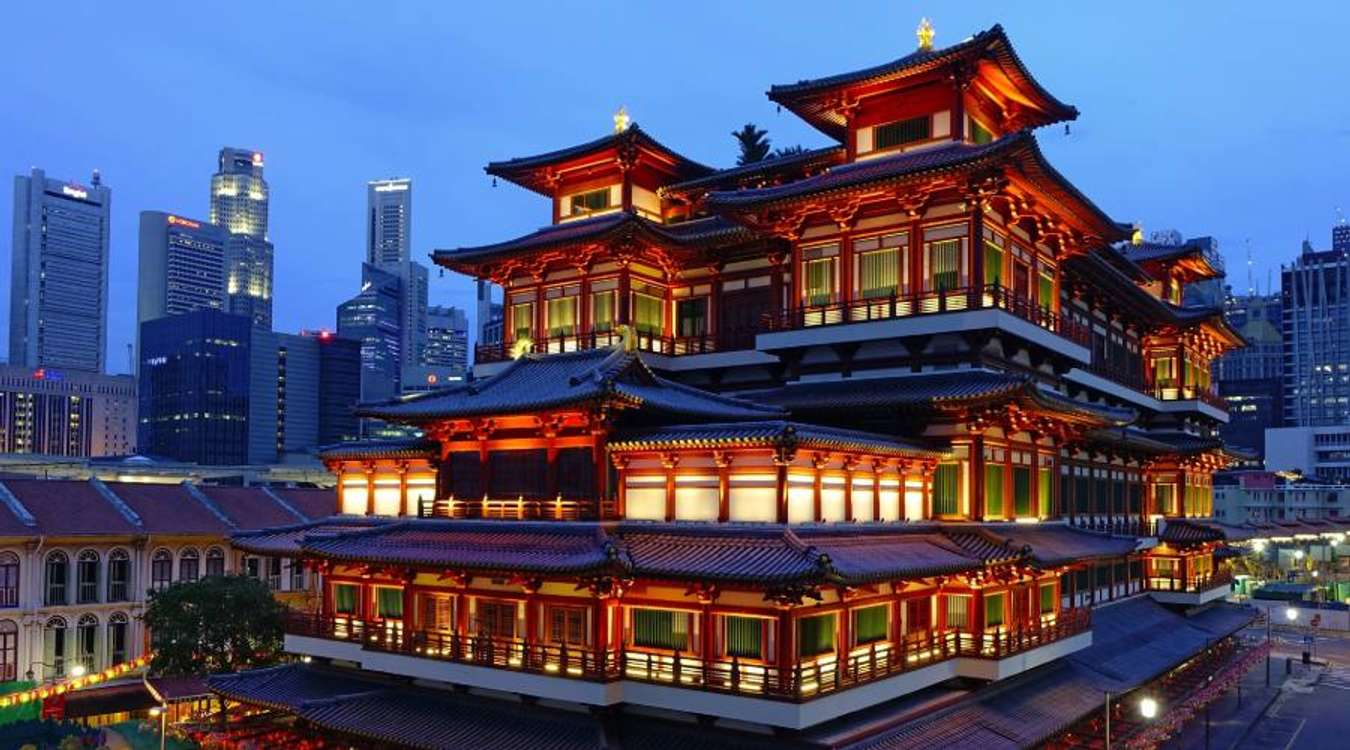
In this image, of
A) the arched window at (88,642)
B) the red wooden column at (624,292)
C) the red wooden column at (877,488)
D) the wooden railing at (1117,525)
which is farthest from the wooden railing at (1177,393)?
the arched window at (88,642)

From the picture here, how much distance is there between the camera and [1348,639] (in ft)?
278

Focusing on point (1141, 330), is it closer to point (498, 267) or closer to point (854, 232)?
point (854, 232)

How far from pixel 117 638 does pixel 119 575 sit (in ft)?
11.5

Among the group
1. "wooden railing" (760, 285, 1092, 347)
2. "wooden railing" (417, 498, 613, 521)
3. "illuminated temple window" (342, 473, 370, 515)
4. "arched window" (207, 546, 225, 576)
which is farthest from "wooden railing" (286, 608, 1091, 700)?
"arched window" (207, 546, 225, 576)

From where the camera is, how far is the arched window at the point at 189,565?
6356cm

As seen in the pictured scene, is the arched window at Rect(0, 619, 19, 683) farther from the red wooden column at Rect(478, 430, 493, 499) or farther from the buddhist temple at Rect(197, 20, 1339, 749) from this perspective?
the red wooden column at Rect(478, 430, 493, 499)

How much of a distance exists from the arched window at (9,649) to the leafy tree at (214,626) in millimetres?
14294

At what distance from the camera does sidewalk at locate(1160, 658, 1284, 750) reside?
47062mm

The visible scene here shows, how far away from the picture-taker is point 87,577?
5934 centimetres

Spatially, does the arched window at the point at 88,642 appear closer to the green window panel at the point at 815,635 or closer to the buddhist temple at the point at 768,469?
the buddhist temple at the point at 768,469

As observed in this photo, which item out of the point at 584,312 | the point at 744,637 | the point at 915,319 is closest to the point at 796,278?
the point at 915,319

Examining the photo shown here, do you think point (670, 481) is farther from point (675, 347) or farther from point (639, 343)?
point (675, 347)

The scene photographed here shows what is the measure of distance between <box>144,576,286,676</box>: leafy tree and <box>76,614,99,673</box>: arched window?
49.4ft

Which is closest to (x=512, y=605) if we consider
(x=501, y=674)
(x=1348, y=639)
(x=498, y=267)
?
(x=501, y=674)
